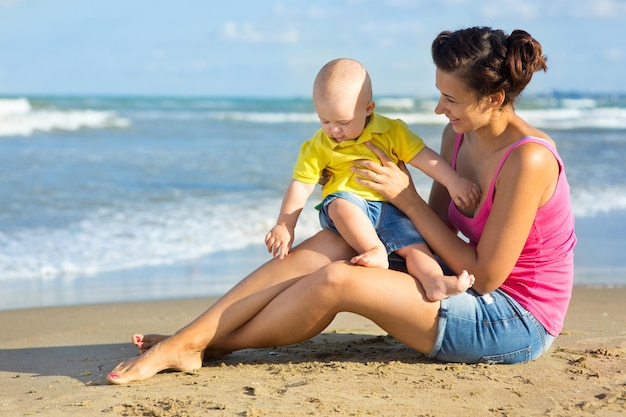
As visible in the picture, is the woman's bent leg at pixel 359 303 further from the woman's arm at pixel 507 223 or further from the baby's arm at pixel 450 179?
the baby's arm at pixel 450 179

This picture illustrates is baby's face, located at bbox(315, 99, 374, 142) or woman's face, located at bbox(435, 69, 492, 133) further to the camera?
baby's face, located at bbox(315, 99, 374, 142)

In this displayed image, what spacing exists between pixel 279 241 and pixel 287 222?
0.13 meters

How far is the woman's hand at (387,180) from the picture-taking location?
3.58 m

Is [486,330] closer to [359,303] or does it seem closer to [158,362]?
[359,303]

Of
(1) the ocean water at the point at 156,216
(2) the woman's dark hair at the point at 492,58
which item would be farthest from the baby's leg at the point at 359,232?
(1) the ocean water at the point at 156,216

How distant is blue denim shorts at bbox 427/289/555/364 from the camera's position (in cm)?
333

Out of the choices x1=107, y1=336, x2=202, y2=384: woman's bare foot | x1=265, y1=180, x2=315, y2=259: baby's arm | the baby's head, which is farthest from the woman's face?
x1=107, y1=336, x2=202, y2=384: woman's bare foot

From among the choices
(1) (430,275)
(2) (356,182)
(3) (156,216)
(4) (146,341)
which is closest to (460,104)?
(2) (356,182)

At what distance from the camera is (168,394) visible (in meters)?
3.19

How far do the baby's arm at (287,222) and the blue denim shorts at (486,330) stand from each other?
71cm

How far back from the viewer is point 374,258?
3.36 meters

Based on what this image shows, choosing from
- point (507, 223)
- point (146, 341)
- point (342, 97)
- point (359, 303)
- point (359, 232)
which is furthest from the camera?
point (146, 341)

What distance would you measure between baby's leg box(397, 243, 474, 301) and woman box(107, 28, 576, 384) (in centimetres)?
4

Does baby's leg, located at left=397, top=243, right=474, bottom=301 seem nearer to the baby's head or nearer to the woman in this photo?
the woman
